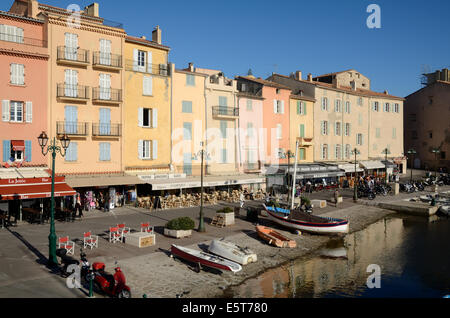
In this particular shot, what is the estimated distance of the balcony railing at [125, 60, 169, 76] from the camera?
32.2 meters

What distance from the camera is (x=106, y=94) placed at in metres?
30.4

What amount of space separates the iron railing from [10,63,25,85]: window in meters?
4.77

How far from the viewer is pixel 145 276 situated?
1611cm

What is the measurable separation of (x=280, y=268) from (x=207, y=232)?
578 cm

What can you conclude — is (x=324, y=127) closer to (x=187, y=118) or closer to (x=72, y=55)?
(x=187, y=118)

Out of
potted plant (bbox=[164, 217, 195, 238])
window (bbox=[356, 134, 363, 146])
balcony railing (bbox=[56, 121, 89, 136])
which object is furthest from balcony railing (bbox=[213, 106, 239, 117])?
window (bbox=[356, 134, 363, 146])

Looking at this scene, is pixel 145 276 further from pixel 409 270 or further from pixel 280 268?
pixel 409 270

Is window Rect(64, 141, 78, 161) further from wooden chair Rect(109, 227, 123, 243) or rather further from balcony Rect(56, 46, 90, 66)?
wooden chair Rect(109, 227, 123, 243)

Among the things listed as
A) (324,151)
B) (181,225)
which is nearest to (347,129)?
(324,151)

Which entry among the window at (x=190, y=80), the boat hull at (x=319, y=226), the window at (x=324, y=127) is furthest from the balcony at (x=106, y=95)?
the window at (x=324, y=127)

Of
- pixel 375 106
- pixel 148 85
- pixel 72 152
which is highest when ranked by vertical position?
pixel 375 106

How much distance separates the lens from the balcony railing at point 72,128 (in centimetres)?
2822

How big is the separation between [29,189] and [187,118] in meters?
15.4

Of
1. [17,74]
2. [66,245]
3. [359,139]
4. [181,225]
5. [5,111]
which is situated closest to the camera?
[66,245]
